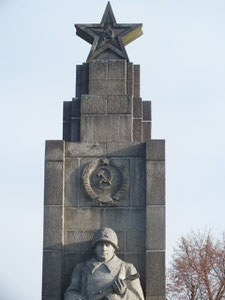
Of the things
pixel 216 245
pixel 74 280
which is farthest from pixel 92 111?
pixel 216 245

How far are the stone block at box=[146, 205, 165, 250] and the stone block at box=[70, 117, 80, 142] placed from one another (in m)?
2.56

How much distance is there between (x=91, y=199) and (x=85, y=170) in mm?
713

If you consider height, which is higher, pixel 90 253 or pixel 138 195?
pixel 138 195

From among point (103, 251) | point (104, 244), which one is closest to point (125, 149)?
point (104, 244)

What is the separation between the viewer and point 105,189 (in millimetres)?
21094

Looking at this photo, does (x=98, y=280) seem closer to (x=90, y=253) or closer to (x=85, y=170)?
(x=90, y=253)

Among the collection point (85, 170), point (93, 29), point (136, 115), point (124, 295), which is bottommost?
point (124, 295)

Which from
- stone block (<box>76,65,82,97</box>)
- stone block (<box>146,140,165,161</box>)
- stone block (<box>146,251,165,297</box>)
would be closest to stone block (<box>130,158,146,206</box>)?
stone block (<box>146,140,165,161</box>)

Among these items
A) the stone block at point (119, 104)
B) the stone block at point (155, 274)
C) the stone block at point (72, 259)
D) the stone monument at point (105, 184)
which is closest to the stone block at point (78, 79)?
the stone monument at point (105, 184)

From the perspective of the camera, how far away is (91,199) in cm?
2098

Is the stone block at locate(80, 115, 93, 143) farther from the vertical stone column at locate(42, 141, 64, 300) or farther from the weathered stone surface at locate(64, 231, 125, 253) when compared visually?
the weathered stone surface at locate(64, 231, 125, 253)

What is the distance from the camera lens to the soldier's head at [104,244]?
20.2 metres

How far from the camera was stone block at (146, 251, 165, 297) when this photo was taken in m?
20.2

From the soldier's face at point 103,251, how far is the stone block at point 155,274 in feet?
2.93
